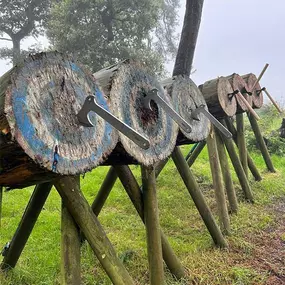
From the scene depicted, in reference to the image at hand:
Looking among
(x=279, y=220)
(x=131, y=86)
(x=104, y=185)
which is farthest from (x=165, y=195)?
(x=131, y=86)

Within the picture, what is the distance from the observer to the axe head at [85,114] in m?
1.66

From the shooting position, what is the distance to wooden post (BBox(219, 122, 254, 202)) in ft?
14.7

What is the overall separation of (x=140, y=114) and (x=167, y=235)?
2.00 m

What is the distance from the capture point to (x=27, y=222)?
2590 millimetres

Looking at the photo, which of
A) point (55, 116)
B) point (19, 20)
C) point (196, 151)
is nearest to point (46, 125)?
point (55, 116)

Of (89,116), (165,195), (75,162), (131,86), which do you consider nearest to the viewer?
(75,162)

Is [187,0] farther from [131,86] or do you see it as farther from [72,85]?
[72,85]

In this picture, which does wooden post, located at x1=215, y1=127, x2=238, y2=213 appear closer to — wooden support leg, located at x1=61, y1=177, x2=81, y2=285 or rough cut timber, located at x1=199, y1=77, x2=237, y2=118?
rough cut timber, located at x1=199, y1=77, x2=237, y2=118

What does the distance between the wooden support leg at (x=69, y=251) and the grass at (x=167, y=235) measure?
0.81 meters

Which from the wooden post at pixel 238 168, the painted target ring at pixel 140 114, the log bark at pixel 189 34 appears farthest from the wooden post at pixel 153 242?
the log bark at pixel 189 34

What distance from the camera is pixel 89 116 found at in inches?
73.0

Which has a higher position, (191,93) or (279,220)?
(191,93)

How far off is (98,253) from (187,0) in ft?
16.4

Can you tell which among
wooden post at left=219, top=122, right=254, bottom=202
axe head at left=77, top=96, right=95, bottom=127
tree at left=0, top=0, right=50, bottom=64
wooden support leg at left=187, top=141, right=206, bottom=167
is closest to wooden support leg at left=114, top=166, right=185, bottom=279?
axe head at left=77, top=96, right=95, bottom=127
